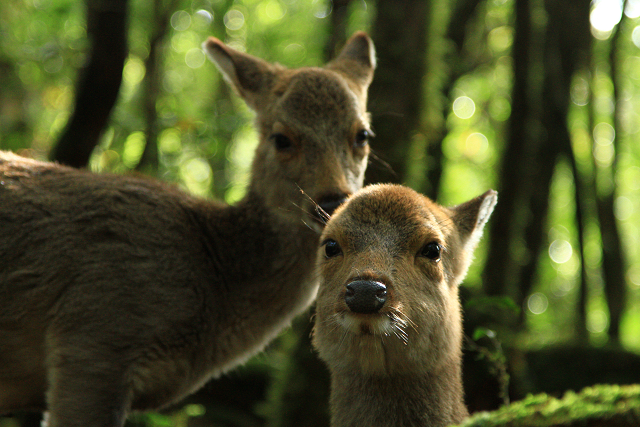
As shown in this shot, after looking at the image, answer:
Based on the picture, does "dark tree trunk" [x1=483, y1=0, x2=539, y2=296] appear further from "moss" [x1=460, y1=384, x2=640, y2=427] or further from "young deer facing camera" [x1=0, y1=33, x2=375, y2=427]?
"moss" [x1=460, y1=384, x2=640, y2=427]

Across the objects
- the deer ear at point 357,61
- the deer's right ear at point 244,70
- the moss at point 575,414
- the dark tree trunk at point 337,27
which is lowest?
the moss at point 575,414

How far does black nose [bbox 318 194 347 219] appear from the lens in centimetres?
504

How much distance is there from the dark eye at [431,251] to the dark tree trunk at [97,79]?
15.6 feet

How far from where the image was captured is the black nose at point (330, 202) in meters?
5.04

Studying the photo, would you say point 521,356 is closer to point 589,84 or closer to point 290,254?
point 290,254

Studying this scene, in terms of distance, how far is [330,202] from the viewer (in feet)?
16.7

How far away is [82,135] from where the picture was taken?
7383mm

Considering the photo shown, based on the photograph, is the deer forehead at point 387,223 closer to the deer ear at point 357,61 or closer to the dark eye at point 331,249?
the dark eye at point 331,249

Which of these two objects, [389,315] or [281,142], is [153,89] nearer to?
[281,142]

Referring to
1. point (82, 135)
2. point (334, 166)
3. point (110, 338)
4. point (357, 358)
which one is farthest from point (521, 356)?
point (82, 135)

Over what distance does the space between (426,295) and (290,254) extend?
6.26ft

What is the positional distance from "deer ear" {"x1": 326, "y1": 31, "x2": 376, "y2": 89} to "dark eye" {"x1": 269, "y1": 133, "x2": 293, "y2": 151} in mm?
1086

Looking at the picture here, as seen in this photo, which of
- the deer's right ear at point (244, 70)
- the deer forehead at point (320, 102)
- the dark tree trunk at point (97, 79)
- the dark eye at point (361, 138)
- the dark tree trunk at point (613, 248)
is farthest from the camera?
the dark tree trunk at point (613, 248)

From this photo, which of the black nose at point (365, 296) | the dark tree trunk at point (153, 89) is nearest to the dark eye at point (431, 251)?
the black nose at point (365, 296)
